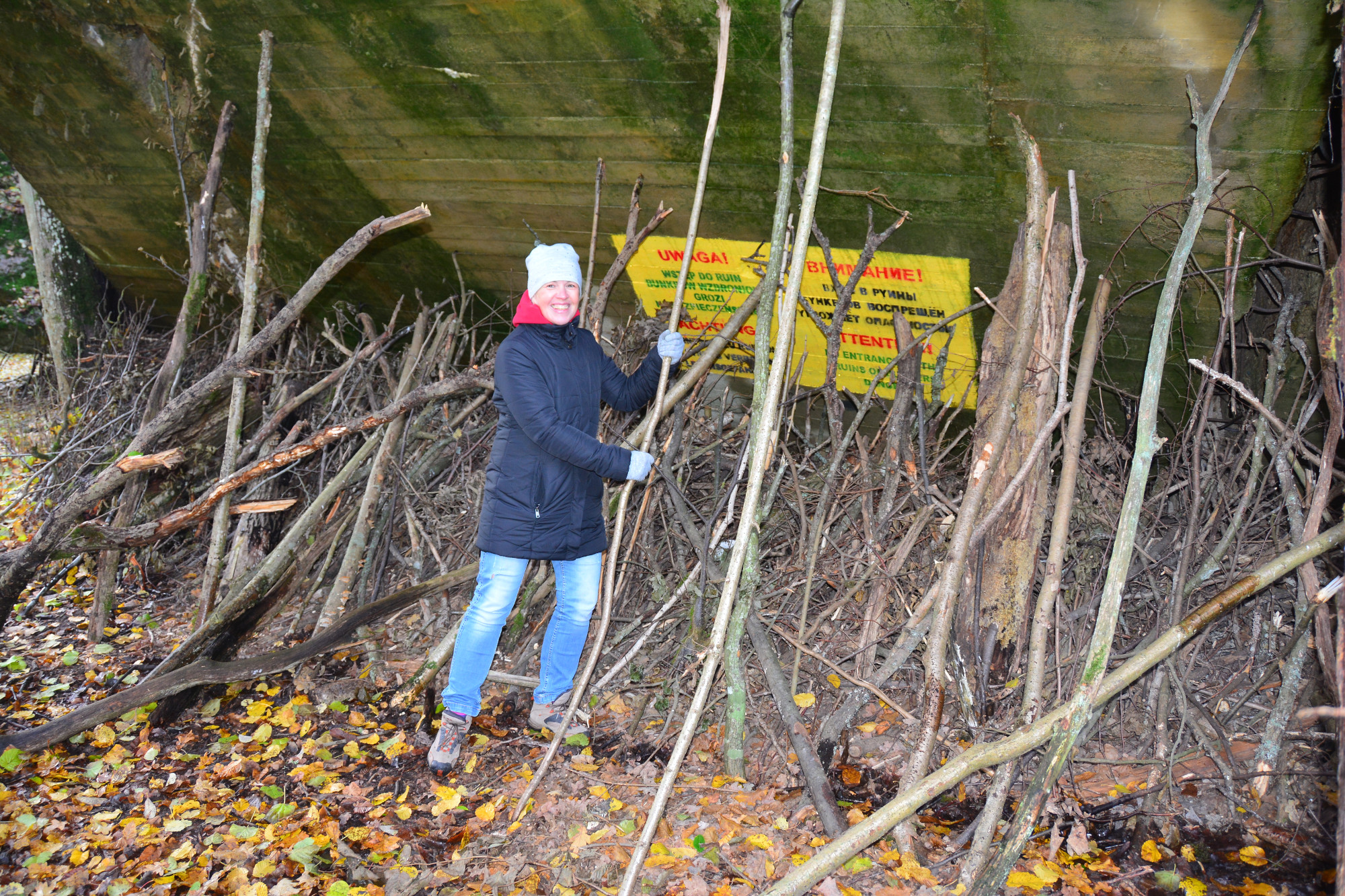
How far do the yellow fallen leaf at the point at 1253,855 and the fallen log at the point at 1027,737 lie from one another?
33.8 inches

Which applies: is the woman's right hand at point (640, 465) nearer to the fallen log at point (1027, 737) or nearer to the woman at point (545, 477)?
the woman at point (545, 477)

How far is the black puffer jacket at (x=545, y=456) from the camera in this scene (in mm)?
3164

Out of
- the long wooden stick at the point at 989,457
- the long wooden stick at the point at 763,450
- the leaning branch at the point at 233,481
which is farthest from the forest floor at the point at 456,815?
the leaning branch at the point at 233,481

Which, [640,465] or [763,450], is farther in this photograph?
[640,465]

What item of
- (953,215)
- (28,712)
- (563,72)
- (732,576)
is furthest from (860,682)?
(28,712)

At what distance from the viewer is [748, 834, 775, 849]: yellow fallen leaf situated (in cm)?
290

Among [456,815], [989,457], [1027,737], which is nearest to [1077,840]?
[1027,737]

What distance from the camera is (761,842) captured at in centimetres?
291

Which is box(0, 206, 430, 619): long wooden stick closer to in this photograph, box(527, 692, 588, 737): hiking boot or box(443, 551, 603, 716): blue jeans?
box(443, 551, 603, 716): blue jeans

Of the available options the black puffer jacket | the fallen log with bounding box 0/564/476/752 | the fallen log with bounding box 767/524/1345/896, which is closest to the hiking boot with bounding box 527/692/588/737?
the black puffer jacket

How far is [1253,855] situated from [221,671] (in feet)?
12.9

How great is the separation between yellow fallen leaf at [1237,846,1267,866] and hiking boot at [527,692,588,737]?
2.30 metres

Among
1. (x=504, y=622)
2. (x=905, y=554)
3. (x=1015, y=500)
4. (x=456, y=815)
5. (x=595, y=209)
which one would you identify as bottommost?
(x=456, y=815)

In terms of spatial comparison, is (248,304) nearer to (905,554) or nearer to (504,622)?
(504,622)
